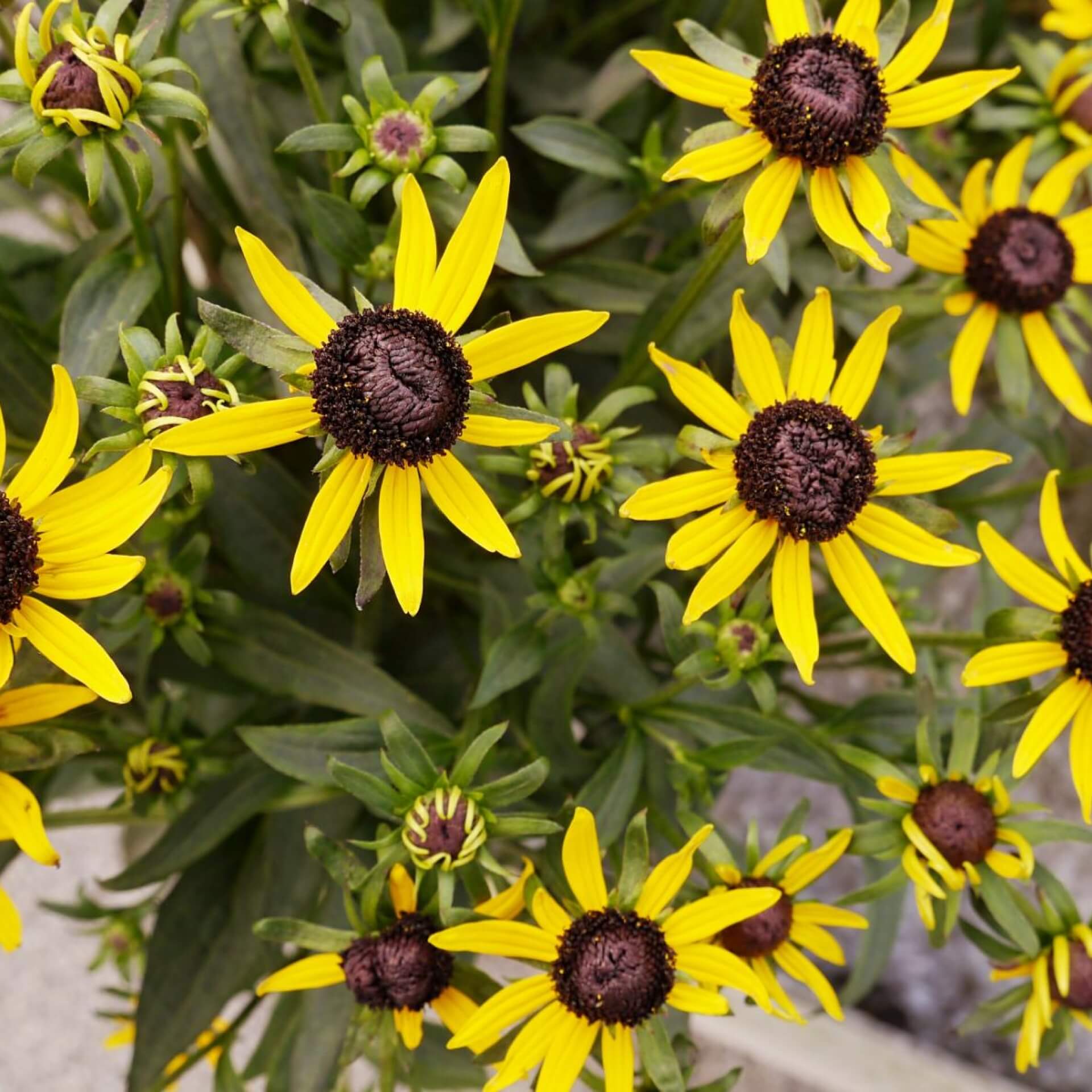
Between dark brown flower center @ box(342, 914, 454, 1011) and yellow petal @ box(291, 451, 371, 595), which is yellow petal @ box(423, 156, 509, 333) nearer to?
yellow petal @ box(291, 451, 371, 595)

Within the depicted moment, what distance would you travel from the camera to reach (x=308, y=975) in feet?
1.97

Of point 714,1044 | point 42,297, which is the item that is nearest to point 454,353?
point 42,297

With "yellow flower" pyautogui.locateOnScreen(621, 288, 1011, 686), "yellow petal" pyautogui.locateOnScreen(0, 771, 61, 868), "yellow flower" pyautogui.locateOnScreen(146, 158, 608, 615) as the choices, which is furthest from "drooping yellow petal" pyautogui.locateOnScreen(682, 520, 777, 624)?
"yellow petal" pyautogui.locateOnScreen(0, 771, 61, 868)

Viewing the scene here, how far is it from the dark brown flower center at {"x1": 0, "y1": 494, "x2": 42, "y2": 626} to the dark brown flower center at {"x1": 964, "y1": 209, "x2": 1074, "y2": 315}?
585mm

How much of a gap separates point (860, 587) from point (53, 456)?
393 millimetres

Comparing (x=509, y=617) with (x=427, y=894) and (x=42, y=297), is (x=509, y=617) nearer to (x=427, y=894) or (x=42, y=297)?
(x=427, y=894)

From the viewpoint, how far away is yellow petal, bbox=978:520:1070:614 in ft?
2.08

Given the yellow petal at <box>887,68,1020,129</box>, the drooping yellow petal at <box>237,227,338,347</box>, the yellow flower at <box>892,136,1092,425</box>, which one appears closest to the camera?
the drooping yellow petal at <box>237,227,338,347</box>

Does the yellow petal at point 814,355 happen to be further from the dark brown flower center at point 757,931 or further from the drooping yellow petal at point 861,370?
the dark brown flower center at point 757,931

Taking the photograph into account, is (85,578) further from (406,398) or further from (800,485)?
(800,485)

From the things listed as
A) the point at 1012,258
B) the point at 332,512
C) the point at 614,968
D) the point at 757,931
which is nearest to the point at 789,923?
the point at 757,931

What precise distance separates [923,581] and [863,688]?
15.5 inches

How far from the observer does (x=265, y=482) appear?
74 centimetres

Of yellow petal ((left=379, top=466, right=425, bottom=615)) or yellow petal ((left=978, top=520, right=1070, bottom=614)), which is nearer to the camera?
yellow petal ((left=379, top=466, right=425, bottom=615))
